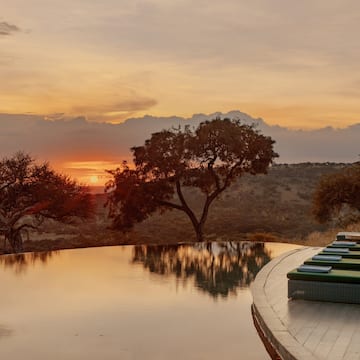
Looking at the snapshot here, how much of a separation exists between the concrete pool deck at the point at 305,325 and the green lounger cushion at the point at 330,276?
0.41 meters

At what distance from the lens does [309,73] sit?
20391mm

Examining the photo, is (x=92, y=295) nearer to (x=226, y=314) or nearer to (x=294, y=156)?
(x=226, y=314)

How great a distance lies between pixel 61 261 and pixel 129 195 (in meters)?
9.04

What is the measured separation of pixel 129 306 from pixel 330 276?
3.80 metres

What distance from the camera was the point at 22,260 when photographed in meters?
16.4

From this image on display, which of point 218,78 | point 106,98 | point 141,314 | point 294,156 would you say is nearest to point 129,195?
point 106,98

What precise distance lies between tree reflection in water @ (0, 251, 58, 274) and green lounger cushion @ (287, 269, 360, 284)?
772 cm

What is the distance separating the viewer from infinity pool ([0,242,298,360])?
26.7 ft

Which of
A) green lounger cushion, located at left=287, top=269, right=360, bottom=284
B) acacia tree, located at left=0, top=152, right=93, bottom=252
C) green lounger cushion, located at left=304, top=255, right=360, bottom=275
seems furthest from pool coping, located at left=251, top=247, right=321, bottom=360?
acacia tree, located at left=0, top=152, right=93, bottom=252

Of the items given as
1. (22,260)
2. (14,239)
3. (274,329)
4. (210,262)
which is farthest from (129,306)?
(14,239)

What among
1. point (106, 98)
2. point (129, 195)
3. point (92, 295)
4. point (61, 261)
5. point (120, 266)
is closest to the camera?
point (92, 295)

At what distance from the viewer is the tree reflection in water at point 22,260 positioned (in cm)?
Answer: 1525

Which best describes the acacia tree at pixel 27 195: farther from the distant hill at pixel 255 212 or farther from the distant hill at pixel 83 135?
the distant hill at pixel 255 212

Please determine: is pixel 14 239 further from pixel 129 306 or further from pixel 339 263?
pixel 339 263
